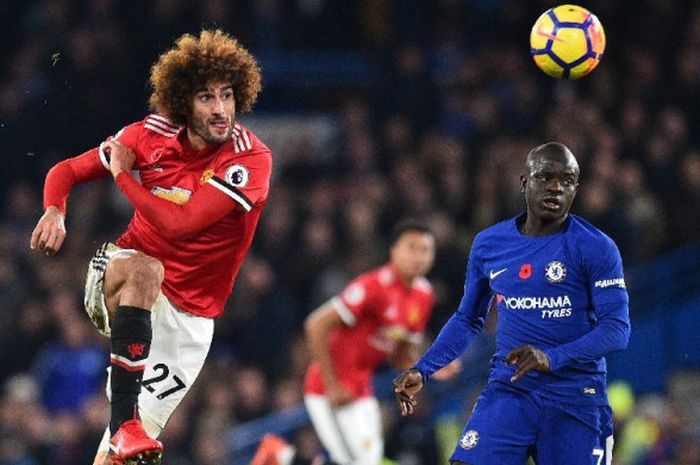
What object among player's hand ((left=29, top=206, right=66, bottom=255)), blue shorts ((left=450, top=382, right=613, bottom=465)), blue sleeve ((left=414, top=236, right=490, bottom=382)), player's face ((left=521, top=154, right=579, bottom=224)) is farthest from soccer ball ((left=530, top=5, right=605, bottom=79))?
player's hand ((left=29, top=206, right=66, bottom=255))

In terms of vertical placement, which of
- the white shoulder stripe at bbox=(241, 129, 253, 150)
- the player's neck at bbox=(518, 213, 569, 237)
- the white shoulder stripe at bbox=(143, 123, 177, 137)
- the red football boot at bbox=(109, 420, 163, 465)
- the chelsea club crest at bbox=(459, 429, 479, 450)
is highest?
the white shoulder stripe at bbox=(143, 123, 177, 137)

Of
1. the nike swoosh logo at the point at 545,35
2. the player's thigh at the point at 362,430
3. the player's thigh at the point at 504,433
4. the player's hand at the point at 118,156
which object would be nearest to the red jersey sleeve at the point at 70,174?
the player's hand at the point at 118,156

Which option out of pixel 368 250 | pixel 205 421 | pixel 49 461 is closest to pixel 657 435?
pixel 368 250

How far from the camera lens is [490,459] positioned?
5855mm

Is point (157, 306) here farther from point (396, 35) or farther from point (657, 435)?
point (396, 35)

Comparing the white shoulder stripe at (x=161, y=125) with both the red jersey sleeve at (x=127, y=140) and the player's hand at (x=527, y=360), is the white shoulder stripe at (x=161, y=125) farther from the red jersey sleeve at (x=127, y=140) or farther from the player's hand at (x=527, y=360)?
the player's hand at (x=527, y=360)

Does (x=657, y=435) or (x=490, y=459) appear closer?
(x=490, y=459)

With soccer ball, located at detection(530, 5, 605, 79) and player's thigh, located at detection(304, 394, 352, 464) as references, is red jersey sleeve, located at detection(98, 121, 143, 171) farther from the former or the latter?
player's thigh, located at detection(304, 394, 352, 464)

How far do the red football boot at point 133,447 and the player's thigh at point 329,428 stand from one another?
396cm

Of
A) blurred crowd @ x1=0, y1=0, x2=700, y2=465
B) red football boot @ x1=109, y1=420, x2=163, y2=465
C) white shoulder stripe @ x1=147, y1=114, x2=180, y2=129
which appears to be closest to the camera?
red football boot @ x1=109, y1=420, x2=163, y2=465

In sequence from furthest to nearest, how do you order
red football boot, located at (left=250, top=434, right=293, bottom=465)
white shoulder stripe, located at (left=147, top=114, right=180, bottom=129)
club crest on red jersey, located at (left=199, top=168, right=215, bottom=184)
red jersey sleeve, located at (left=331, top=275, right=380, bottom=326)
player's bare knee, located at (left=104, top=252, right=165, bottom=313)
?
1. red jersey sleeve, located at (left=331, top=275, right=380, bottom=326)
2. red football boot, located at (left=250, top=434, right=293, bottom=465)
3. white shoulder stripe, located at (left=147, top=114, right=180, bottom=129)
4. club crest on red jersey, located at (left=199, top=168, right=215, bottom=184)
5. player's bare knee, located at (left=104, top=252, right=165, bottom=313)

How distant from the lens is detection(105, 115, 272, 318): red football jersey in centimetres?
623

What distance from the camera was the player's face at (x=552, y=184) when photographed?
593 centimetres

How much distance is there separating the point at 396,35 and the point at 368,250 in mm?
3533
